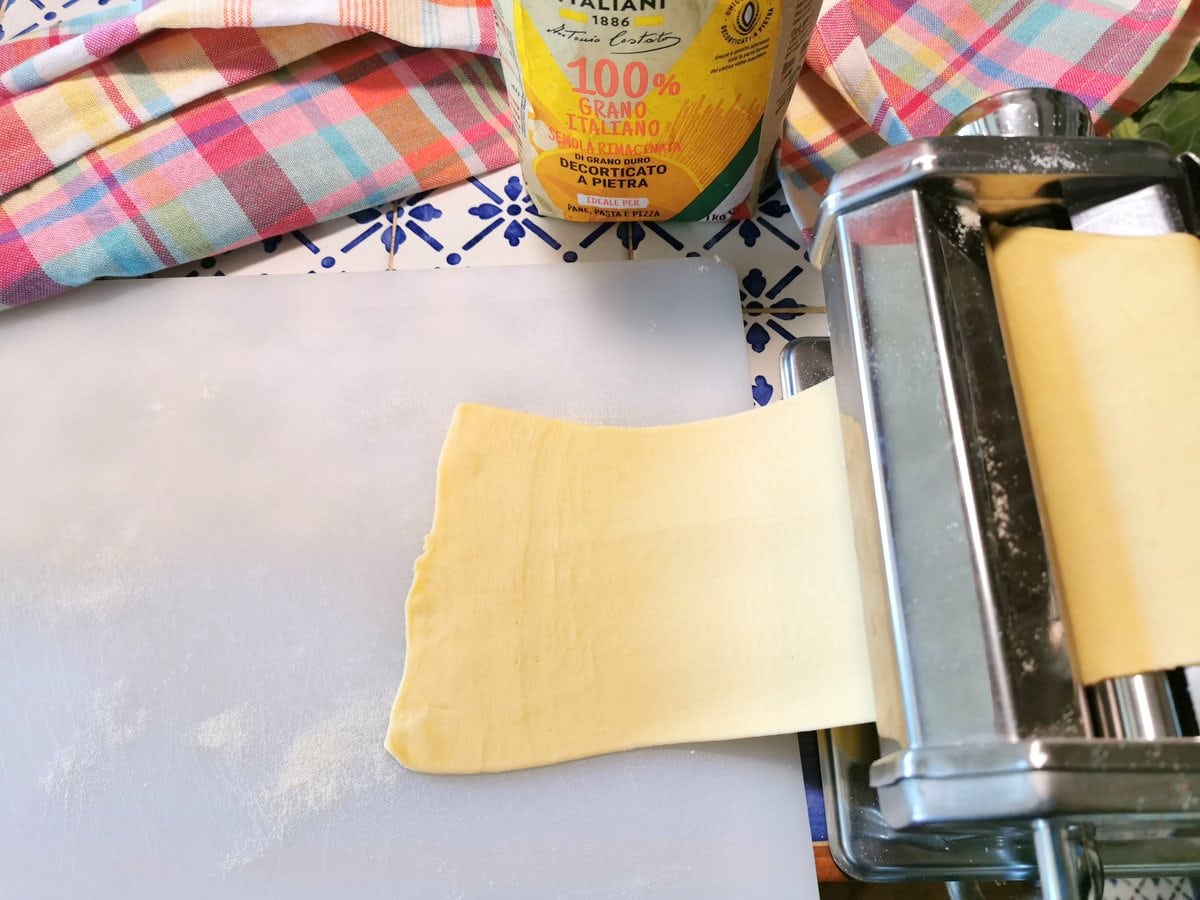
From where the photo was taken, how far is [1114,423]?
452 millimetres

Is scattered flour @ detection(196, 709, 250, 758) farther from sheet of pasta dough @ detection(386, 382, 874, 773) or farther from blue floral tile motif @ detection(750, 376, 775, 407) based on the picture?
blue floral tile motif @ detection(750, 376, 775, 407)

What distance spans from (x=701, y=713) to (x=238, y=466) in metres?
0.41

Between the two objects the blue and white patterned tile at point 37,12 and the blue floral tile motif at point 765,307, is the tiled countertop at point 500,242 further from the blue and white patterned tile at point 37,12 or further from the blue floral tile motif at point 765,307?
the blue and white patterned tile at point 37,12

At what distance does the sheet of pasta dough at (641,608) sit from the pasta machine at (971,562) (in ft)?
0.21

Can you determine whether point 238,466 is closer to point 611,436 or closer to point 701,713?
point 611,436

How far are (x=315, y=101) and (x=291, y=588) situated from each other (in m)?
0.45

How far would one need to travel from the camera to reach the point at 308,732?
23.9 inches

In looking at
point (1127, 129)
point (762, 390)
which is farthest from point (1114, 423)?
point (1127, 129)

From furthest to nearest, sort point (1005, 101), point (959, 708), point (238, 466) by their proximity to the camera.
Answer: point (238, 466) → point (1005, 101) → point (959, 708)

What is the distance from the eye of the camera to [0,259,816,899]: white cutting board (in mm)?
582

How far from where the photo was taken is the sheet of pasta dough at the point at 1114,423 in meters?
0.42

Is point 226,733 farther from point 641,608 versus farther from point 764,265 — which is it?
point 764,265

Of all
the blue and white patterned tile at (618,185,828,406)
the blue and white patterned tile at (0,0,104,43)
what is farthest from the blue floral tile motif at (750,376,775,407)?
the blue and white patterned tile at (0,0,104,43)

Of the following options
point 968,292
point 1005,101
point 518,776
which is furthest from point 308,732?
point 1005,101
